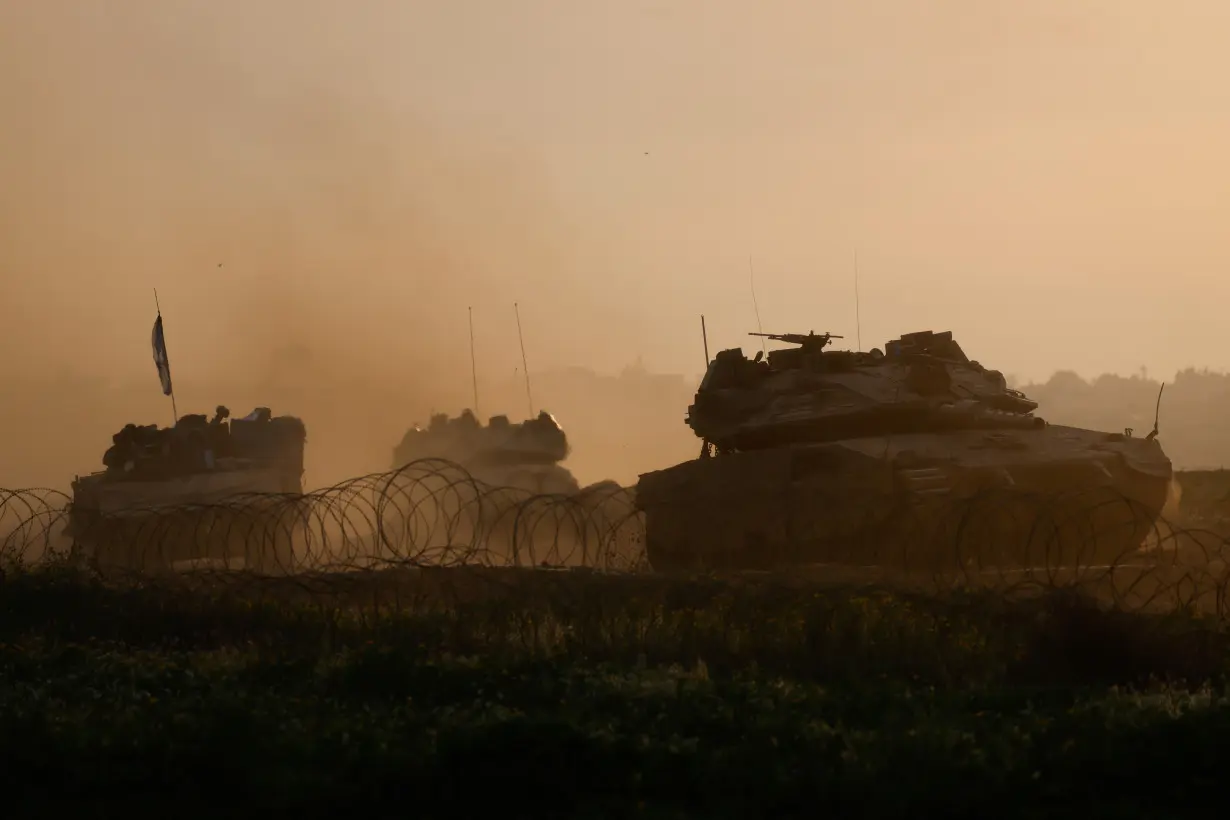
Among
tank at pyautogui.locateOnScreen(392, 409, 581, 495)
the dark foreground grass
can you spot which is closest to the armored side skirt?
the dark foreground grass

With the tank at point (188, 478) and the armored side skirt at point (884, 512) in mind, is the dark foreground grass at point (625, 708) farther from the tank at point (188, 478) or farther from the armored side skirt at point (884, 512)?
the tank at point (188, 478)

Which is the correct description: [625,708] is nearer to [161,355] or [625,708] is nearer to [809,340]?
[809,340]

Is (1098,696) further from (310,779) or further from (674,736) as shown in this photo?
(310,779)

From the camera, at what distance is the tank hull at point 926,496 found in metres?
19.9

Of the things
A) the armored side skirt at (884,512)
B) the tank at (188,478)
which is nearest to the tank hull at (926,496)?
the armored side skirt at (884,512)

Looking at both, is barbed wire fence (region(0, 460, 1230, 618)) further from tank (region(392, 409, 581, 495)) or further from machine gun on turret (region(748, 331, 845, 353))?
tank (region(392, 409, 581, 495))

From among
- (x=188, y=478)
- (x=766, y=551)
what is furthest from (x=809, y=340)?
(x=188, y=478)

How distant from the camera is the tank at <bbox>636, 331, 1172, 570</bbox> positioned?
20062mm

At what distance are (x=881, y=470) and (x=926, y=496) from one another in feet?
2.63

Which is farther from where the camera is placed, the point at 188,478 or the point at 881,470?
the point at 188,478

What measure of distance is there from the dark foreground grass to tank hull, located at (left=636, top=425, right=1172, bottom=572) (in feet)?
15.2

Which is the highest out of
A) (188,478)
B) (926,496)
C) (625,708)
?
(188,478)

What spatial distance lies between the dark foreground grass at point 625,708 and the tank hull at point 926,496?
15.2ft

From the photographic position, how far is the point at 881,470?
790 inches
